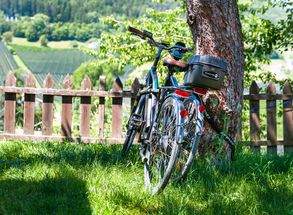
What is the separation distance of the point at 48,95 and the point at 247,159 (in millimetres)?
5091

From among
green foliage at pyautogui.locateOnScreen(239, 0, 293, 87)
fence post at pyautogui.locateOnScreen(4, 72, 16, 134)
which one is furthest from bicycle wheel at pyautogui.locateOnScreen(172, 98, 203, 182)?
green foliage at pyautogui.locateOnScreen(239, 0, 293, 87)

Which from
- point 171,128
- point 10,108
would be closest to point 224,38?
point 171,128

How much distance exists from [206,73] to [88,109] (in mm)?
5380

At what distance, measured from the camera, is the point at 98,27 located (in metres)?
194

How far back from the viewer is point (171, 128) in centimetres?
372

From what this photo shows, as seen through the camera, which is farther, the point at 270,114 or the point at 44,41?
the point at 44,41

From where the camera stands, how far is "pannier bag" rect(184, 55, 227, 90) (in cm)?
354

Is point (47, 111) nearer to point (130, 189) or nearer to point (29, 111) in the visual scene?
point (29, 111)

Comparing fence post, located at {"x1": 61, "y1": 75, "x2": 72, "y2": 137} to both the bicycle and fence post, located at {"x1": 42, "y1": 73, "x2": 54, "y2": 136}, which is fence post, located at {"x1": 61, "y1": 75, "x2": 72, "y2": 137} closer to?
fence post, located at {"x1": 42, "y1": 73, "x2": 54, "y2": 136}

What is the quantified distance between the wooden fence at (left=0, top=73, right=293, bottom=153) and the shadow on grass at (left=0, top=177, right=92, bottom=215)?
463 cm

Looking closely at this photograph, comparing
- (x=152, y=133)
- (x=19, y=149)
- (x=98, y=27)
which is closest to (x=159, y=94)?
(x=152, y=133)

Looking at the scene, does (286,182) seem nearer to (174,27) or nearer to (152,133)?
(152,133)

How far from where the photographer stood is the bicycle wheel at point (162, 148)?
346 cm

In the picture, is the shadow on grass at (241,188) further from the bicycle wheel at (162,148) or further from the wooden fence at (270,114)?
the wooden fence at (270,114)
